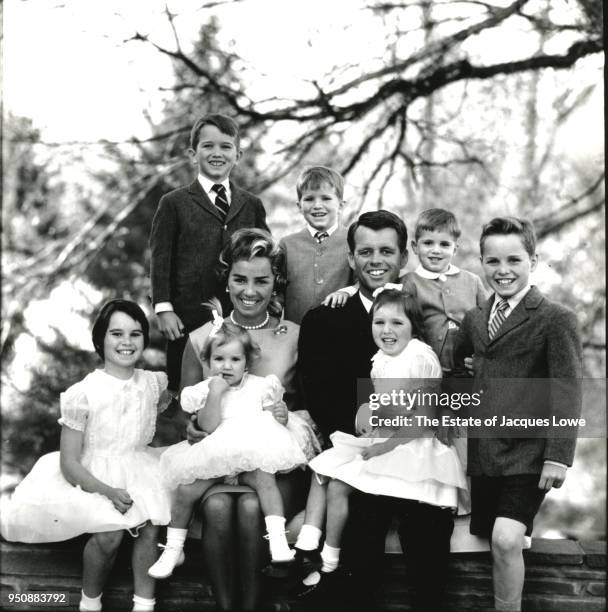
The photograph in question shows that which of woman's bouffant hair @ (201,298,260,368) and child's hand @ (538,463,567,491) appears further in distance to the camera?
woman's bouffant hair @ (201,298,260,368)

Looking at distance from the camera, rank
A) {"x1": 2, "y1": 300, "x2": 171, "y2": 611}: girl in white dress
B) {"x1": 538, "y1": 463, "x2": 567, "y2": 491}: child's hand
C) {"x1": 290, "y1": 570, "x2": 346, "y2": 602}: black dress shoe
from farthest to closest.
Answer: {"x1": 2, "y1": 300, "x2": 171, "y2": 611}: girl in white dress, {"x1": 290, "y1": 570, "x2": 346, "y2": 602}: black dress shoe, {"x1": 538, "y1": 463, "x2": 567, "y2": 491}: child's hand

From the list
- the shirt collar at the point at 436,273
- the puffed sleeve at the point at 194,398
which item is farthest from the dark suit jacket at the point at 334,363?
the puffed sleeve at the point at 194,398

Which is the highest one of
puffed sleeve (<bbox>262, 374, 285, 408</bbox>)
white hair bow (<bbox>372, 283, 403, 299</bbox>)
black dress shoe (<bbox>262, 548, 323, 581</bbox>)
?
white hair bow (<bbox>372, 283, 403, 299</bbox>)

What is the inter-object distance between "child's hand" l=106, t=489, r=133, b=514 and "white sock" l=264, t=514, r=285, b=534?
567 mm

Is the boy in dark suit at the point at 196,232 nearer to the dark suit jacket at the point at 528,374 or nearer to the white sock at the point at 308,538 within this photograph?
the white sock at the point at 308,538

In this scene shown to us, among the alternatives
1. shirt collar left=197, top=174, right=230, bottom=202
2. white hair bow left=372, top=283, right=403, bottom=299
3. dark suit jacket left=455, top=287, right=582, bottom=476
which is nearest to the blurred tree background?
shirt collar left=197, top=174, right=230, bottom=202

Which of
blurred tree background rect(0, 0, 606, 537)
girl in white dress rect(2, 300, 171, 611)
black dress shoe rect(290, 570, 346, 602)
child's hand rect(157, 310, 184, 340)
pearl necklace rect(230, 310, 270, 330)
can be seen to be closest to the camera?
black dress shoe rect(290, 570, 346, 602)

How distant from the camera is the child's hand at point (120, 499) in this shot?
351 cm

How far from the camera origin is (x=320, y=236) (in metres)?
4.25

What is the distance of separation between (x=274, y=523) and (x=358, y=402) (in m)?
0.63

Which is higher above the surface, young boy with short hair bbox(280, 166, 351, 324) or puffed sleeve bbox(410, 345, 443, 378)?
young boy with short hair bbox(280, 166, 351, 324)

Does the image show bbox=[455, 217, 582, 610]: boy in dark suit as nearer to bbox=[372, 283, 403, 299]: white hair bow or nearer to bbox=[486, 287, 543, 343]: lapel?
bbox=[486, 287, 543, 343]: lapel

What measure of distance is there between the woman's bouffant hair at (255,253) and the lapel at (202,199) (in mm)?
287

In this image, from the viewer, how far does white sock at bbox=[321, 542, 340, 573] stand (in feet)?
11.2
